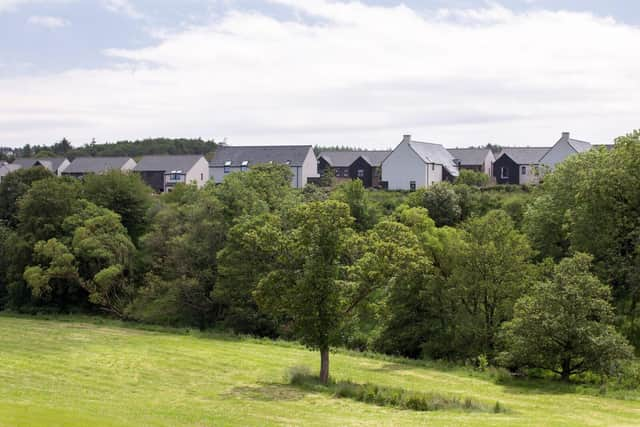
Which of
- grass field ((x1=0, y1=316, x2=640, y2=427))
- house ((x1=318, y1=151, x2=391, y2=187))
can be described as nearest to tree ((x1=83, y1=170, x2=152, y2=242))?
grass field ((x1=0, y1=316, x2=640, y2=427))

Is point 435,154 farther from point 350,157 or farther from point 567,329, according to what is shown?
point 567,329

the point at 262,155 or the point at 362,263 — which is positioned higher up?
the point at 262,155

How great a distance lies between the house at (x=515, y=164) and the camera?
82.4m

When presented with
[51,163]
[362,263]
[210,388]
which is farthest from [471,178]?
[51,163]

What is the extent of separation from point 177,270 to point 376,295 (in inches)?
655

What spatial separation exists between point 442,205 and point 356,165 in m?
35.5

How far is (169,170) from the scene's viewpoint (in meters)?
104

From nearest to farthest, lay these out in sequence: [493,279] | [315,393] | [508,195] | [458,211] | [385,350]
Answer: [315,393], [493,279], [385,350], [458,211], [508,195]

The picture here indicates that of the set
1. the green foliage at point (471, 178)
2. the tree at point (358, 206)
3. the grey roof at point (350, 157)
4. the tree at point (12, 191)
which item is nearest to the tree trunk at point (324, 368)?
the tree at point (358, 206)

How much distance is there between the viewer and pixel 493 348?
1441 inches

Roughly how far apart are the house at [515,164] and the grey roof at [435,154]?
5472 millimetres

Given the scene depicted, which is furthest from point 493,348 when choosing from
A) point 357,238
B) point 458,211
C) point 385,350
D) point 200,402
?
point 458,211

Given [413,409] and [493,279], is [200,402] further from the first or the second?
[493,279]

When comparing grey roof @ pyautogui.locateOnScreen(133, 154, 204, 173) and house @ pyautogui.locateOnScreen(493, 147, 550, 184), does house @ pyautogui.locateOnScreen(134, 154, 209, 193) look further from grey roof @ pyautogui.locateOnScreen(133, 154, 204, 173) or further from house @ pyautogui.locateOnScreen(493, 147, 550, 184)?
house @ pyautogui.locateOnScreen(493, 147, 550, 184)
